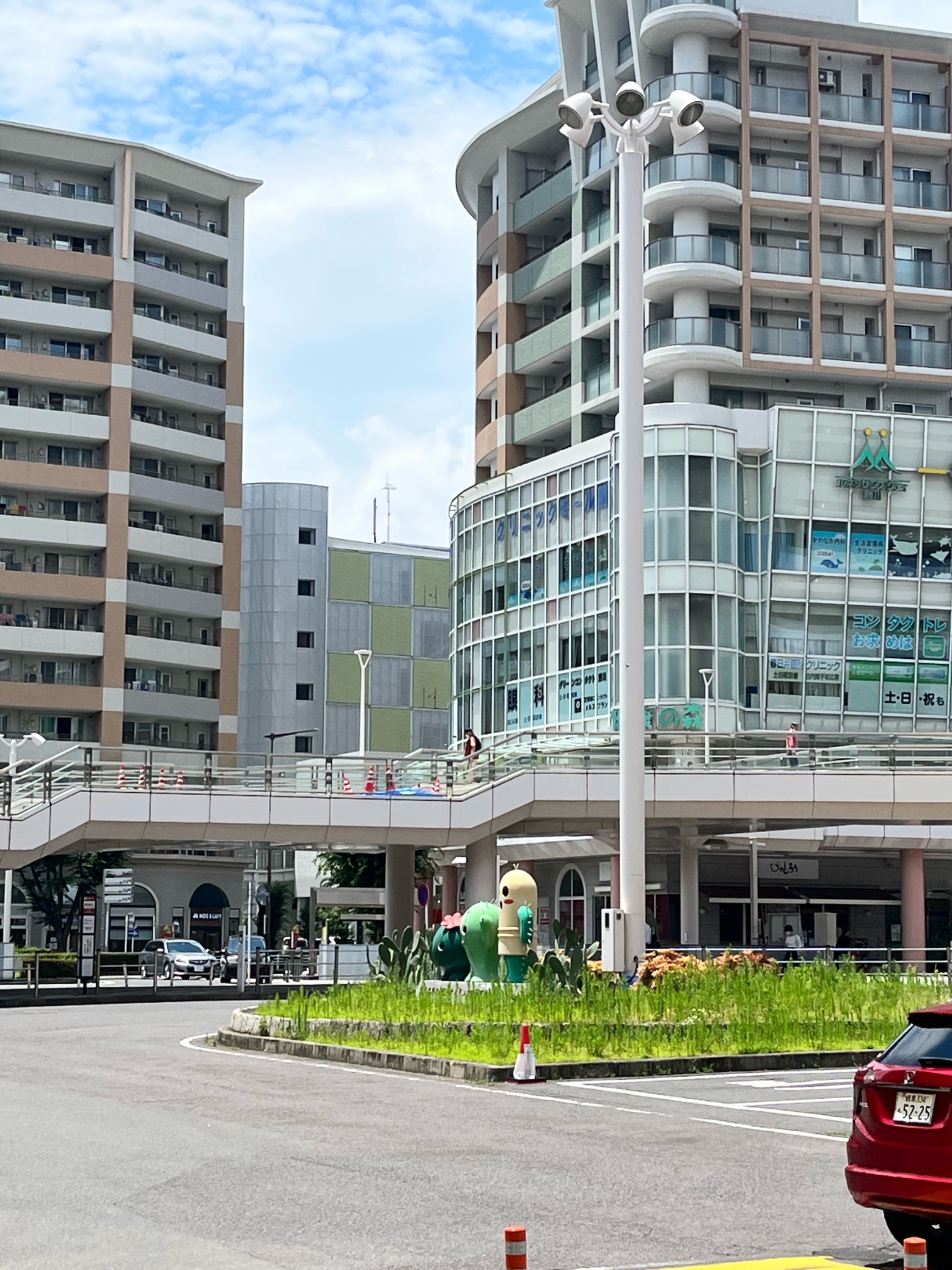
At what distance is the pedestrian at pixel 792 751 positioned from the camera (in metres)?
46.8

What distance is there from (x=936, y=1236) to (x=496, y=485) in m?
62.7

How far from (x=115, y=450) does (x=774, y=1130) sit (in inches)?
2801

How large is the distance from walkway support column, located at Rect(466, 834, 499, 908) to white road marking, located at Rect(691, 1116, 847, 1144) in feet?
95.4

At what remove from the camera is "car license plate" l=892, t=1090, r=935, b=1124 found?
937 centimetres

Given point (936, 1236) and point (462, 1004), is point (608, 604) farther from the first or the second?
point (936, 1236)

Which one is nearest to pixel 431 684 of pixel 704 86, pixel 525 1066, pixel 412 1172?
pixel 704 86

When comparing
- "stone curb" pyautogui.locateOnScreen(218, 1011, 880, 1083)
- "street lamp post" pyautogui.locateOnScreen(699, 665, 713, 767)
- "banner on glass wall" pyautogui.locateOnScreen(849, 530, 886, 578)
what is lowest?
"stone curb" pyautogui.locateOnScreen(218, 1011, 880, 1083)

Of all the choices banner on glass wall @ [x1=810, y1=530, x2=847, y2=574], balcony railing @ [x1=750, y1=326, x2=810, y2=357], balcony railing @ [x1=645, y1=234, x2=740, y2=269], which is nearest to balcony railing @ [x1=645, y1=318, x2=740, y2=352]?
balcony railing @ [x1=750, y1=326, x2=810, y2=357]

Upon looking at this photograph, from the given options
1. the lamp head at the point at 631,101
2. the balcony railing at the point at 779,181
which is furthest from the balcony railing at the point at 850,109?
the lamp head at the point at 631,101

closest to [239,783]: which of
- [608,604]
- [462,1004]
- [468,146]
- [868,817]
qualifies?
[868,817]

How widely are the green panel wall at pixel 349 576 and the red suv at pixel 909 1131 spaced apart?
9765 centimetres

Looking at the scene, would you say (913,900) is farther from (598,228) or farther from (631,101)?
(631,101)

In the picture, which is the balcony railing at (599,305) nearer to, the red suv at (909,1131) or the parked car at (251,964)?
the parked car at (251,964)

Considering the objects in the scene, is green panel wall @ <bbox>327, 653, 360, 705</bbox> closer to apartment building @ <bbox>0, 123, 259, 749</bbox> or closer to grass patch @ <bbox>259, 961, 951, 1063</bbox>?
apartment building @ <bbox>0, 123, 259, 749</bbox>
